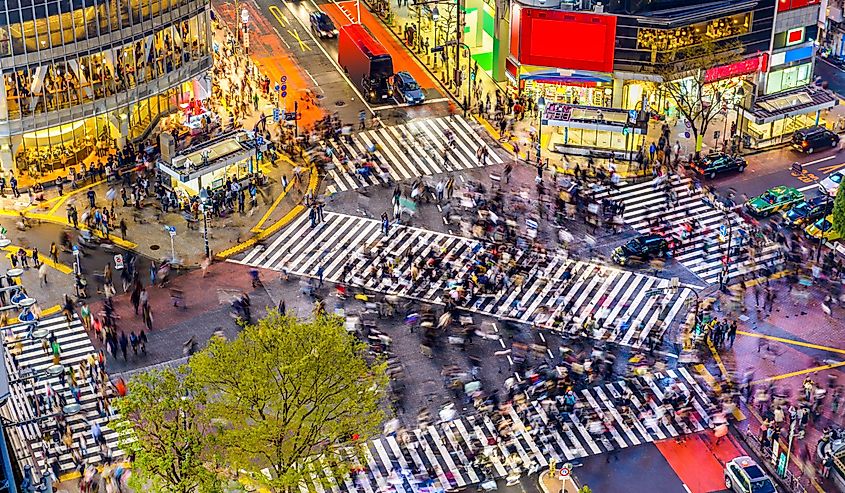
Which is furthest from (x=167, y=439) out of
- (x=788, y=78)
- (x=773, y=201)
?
(x=788, y=78)

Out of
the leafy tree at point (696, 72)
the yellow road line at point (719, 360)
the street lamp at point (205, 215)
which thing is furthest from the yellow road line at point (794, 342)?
the street lamp at point (205, 215)

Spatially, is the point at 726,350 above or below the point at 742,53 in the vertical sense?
below

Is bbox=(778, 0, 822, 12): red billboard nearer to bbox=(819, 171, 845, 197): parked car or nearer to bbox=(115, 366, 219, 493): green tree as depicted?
bbox=(819, 171, 845, 197): parked car

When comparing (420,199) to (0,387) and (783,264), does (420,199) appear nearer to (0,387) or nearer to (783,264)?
(783,264)

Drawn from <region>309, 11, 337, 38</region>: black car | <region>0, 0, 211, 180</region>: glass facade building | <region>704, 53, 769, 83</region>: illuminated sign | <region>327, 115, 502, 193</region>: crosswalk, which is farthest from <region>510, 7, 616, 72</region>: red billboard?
<region>0, 0, 211, 180</region>: glass facade building

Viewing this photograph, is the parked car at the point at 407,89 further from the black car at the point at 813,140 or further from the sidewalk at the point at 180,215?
the black car at the point at 813,140

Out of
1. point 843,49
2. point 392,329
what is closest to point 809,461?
point 392,329

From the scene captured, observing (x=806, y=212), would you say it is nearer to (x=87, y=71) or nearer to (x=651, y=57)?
(x=651, y=57)
